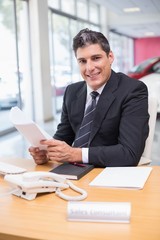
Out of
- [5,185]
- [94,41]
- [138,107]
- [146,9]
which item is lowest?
[5,185]

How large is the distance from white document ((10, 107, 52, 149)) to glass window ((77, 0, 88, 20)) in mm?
8502

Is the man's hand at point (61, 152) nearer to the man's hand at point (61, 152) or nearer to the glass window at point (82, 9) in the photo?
the man's hand at point (61, 152)

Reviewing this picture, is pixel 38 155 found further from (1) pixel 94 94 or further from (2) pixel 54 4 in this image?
(2) pixel 54 4

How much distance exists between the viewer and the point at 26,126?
1359 mm

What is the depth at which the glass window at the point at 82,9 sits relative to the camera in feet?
31.0

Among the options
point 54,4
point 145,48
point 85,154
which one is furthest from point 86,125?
point 145,48

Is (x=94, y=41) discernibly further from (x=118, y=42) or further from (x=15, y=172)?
(x=118, y=42)

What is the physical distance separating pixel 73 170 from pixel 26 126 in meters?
0.27

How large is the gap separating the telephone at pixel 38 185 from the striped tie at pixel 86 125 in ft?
1.66

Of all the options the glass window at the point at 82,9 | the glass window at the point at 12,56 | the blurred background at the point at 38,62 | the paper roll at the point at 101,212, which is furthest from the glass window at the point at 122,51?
the paper roll at the point at 101,212

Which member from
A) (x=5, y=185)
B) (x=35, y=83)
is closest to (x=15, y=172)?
(x=5, y=185)

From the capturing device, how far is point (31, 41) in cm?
651

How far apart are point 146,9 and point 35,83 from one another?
16.8 ft

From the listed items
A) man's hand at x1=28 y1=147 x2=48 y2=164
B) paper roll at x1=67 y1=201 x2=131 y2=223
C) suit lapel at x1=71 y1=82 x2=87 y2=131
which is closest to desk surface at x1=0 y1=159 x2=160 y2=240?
paper roll at x1=67 y1=201 x2=131 y2=223
